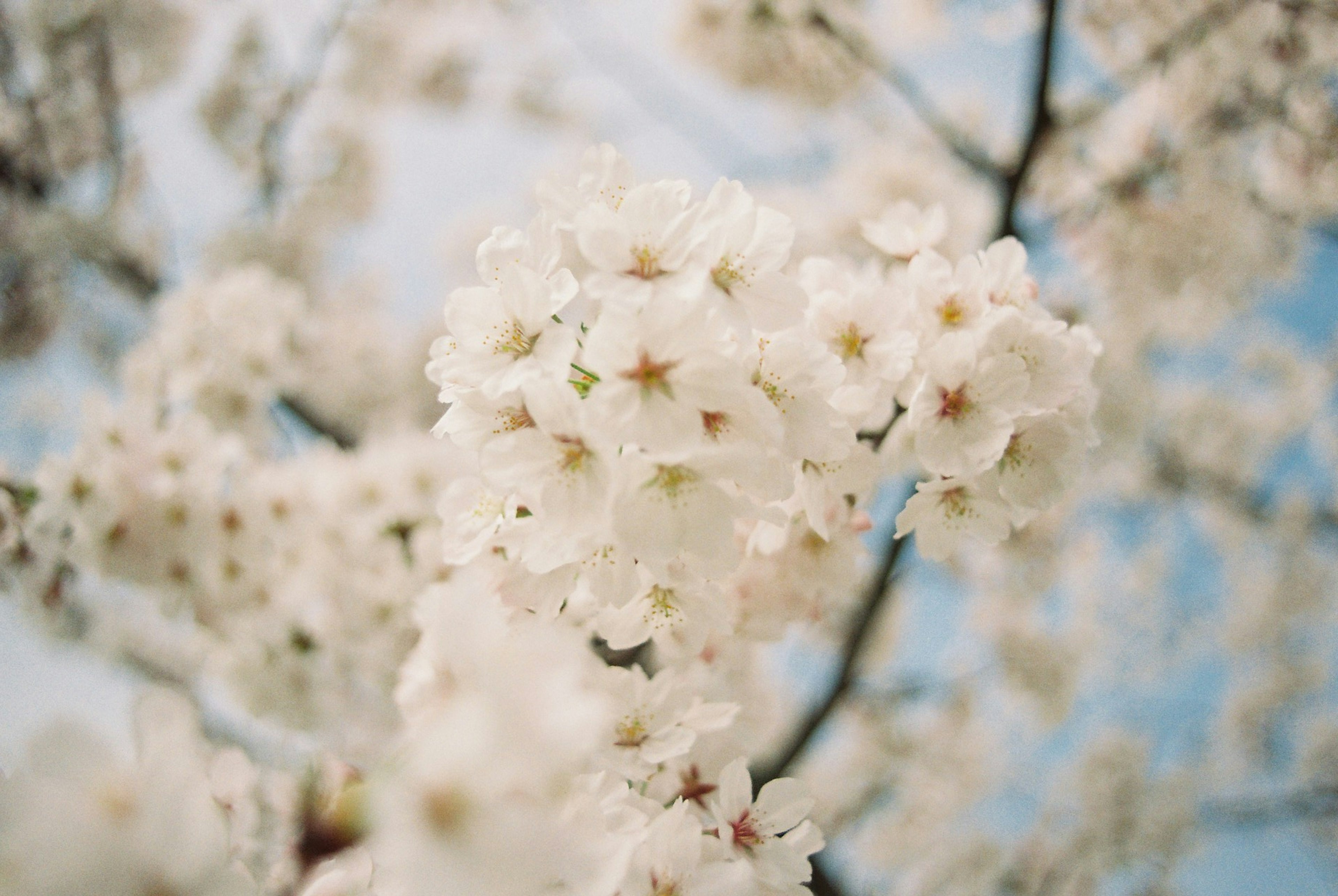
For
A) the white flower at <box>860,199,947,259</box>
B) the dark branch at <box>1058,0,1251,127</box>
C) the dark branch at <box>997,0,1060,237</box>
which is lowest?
the white flower at <box>860,199,947,259</box>

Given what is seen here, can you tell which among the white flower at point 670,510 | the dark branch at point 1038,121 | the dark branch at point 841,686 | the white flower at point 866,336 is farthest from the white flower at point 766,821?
the dark branch at point 1038,121

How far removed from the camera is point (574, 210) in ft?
3.55

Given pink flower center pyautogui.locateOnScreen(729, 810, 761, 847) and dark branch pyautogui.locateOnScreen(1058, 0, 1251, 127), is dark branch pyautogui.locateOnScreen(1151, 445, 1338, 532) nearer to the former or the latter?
dark branch pyautogui.locateOnScreen(1058, 0, 1251, 127)

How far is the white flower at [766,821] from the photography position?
3.55 feet

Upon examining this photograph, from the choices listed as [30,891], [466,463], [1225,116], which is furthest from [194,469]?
[1225,116]

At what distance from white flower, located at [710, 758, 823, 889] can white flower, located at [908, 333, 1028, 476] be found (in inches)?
23.3

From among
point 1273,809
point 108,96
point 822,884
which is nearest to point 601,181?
point 822,884

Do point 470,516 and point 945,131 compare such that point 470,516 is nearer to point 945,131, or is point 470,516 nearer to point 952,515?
point 952,515

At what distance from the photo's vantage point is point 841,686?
3.21m

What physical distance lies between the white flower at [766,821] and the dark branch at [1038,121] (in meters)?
2.27

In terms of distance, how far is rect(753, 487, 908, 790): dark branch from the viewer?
2.95 m

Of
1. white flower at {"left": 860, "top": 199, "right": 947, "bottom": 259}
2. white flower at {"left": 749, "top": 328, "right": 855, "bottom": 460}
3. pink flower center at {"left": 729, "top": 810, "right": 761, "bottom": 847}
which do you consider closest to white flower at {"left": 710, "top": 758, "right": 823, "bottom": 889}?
pink flower center at {"left": 729, "top": 810, "right": 761, "bottom": 847}

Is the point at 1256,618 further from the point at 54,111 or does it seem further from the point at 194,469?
the point at 54,111

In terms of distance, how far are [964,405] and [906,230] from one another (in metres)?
0.49
